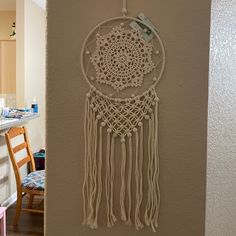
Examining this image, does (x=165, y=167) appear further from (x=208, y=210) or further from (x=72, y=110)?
(x=72, y=110)

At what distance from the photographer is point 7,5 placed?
4.39m

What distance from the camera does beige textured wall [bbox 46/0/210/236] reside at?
2.93 ft

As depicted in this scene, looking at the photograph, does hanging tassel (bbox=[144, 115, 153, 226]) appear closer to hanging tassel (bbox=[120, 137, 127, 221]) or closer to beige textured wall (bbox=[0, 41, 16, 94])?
hanging tassel (bbox=[120, 137, 127, 221])

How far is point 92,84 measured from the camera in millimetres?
920

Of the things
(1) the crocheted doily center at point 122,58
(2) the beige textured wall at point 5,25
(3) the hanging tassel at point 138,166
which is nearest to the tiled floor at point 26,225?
(3) the hanging tassel at point 138,166

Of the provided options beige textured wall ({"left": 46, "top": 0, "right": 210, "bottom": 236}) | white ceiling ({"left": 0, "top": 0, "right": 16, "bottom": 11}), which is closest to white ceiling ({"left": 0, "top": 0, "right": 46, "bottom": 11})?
white ceiling ({"left": 0, "top": 0, "right": 16, "bottom": 11})

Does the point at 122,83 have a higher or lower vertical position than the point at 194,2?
lower

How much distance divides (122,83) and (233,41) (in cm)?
49

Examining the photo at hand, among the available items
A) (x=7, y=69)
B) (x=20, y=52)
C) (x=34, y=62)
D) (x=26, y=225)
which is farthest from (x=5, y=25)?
(x=26, y=225)

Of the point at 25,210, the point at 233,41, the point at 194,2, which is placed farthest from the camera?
the point at 25,210

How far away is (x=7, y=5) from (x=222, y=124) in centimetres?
414

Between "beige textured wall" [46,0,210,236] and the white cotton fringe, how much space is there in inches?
0.9

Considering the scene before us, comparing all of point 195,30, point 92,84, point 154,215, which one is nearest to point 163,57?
point 195,30

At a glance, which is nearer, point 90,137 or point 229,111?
point 90,137
